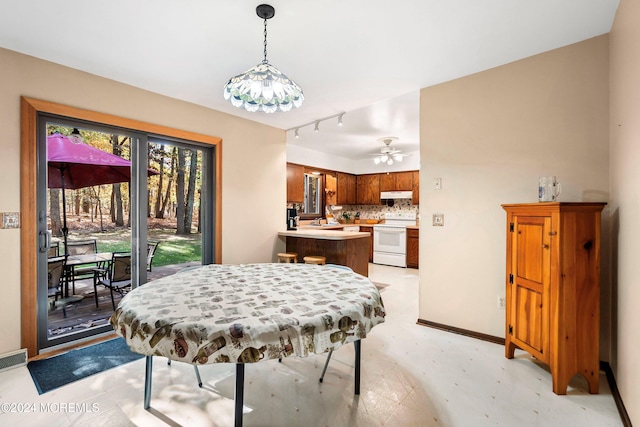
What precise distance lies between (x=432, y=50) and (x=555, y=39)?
3.00 feet

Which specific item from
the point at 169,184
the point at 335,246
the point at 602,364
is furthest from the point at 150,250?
the point at 602,364

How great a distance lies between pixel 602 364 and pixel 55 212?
185 inches

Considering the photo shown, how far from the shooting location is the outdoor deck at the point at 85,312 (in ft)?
9.23

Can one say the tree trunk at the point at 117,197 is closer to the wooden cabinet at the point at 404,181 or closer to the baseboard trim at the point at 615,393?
the baseboard trim at the point at 615,393

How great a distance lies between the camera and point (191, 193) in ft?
12.0

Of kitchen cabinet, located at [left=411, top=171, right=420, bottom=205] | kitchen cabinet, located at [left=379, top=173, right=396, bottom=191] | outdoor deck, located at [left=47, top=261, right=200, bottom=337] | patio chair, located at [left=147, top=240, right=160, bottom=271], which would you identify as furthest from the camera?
kitchen cabinet, located at [left=379, top=173, right=396, bottom=191]

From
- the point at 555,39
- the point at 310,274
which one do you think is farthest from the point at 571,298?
the point at 555,39

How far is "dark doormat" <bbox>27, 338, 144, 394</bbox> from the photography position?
6.95 feet

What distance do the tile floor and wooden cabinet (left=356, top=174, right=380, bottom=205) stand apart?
4.98 m

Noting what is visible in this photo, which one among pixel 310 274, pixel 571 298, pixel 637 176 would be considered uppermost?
pixel 637 176

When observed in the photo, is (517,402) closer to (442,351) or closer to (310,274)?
(442,351)

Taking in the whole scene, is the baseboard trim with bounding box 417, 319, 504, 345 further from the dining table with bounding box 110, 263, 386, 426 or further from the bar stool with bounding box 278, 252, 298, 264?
the bar stool with bounding box 278, 252, 298, 264

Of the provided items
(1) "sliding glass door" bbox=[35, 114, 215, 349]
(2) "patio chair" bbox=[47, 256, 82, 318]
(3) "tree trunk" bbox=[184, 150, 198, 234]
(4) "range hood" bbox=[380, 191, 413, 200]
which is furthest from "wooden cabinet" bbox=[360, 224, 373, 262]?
(2) "patio chair" bbox=[47, 256, 82, 318]

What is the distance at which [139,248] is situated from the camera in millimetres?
3170
